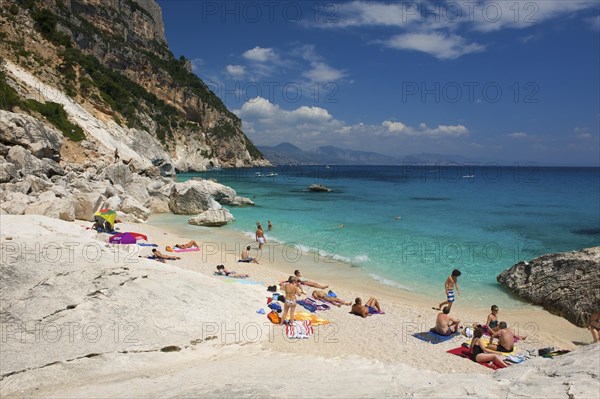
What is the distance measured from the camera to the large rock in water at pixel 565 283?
10.9m

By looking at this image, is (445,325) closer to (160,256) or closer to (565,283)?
(565,283)

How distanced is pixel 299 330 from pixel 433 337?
3480mm

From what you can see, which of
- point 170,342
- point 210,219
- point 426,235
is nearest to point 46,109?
point 210,219

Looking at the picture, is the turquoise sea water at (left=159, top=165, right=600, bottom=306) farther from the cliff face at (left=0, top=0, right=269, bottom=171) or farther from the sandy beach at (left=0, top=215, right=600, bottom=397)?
the cliff face at (left=0, top=0, right=269, bottom=171)

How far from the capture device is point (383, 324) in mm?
10062

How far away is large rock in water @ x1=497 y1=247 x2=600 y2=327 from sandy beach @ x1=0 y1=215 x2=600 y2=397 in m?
1.03

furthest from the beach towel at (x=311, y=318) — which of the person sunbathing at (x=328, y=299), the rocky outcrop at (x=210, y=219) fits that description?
the rocky outcrop at (x=210, y=219)

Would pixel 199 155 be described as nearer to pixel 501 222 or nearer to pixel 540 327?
pixel 501 222

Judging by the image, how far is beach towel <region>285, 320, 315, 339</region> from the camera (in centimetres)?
874

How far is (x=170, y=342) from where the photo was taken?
6.69 m

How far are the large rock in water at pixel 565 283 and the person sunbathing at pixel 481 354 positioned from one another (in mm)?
4672

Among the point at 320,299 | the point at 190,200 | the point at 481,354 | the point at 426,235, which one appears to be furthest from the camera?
the point at 190,200

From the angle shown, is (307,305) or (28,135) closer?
(307,305)

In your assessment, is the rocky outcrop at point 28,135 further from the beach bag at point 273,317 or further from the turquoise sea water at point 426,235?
the beach bag at point 273,317
